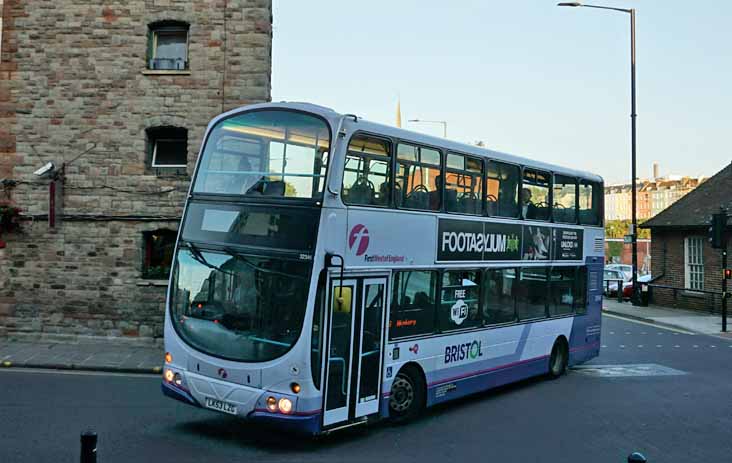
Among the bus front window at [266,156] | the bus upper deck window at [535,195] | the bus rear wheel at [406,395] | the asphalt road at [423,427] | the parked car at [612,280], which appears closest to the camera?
the asphalt road at [423,427]

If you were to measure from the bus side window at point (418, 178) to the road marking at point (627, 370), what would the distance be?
687cm

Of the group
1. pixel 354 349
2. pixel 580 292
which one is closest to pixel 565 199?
pixel 580 292

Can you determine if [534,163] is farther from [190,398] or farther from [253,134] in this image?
[190,398]

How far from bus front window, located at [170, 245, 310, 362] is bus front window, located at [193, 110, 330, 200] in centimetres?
88

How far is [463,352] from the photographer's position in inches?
450

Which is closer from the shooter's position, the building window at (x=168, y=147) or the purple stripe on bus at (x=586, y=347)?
the purple stripe on bus at (x=586, y=347)

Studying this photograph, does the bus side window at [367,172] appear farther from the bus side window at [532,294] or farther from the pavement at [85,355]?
the pavement at [85,355]

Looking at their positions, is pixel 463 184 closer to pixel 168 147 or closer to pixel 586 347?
pixel 586 347

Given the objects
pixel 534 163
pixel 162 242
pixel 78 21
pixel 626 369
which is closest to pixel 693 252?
pixel 626 369

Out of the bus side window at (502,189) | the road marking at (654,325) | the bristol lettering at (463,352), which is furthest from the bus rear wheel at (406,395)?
the road marking at (654,325)

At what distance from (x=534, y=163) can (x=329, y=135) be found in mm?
5578

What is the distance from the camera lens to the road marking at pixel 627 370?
15.4m

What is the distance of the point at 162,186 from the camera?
56.5 feet

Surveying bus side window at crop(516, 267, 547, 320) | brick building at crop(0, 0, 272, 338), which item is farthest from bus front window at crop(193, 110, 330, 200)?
brick building at crop(0, 0, 272, 338)
